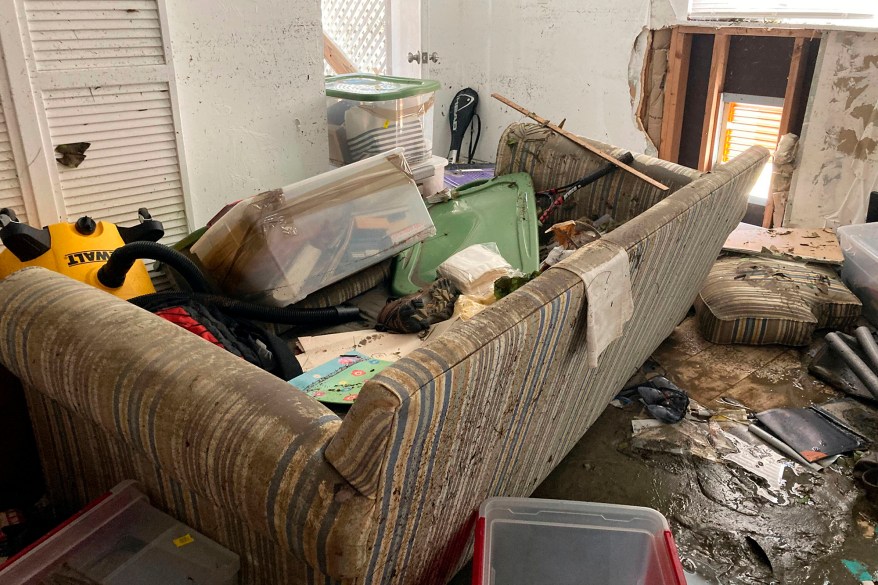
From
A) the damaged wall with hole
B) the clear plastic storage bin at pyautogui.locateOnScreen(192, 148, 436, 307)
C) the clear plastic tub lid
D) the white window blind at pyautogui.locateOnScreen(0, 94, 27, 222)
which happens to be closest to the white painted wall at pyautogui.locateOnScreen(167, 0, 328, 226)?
the white window blind at pyautogui.locateOnScreen(0, 94, 27, 222)

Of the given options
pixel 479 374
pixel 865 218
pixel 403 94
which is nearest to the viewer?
pixel 479 374

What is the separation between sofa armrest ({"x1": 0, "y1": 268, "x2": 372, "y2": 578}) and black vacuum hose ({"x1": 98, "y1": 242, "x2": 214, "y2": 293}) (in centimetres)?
38

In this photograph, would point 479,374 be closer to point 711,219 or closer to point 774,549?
point 774,549

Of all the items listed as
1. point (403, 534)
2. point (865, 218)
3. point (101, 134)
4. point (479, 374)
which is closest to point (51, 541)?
point (403, 534)

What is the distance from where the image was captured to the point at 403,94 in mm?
2953

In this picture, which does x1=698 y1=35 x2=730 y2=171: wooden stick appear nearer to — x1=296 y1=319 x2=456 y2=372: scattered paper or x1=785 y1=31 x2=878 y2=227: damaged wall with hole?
x1=785 y1=31 x2=878 y2=227: damaged wall with hole

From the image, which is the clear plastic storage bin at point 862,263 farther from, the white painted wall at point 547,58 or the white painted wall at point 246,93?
the white painted wall at point 246,93

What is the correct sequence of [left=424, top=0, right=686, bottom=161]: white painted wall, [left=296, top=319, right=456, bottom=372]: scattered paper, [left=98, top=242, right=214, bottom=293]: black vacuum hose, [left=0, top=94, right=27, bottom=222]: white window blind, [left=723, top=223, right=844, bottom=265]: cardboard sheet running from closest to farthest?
1. [left=98, top=242, right=214, bottom=293]: black vacuum hose
2. [left=296, top=319, right=456, bottom=372]: scattered paper
3. [left=0, top=94, right=27, bottom=222]: white window blind
4. [left=723, top=223, right=844, bottom=265]: cardboard sheet
5. [left=424, top=0, right=686, bottom=161]: white painted wall

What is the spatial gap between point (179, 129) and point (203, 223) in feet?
1.30

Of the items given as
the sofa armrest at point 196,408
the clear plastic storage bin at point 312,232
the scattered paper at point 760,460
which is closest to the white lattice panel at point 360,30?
the clear plastic storage bin at point 312,232

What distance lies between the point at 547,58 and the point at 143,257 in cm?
346

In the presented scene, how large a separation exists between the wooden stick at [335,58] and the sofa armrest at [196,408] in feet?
13.7

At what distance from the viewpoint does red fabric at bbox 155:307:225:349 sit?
1645mm

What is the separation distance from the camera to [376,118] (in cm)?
299
